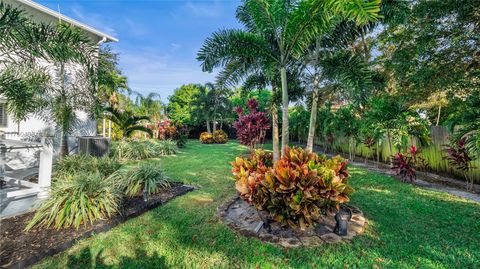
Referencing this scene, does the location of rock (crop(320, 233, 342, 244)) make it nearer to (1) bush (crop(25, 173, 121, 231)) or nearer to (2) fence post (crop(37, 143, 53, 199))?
(1) bush (crop(25, 173, 121, 231))

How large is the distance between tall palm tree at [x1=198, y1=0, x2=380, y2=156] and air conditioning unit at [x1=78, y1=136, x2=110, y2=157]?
5.72m

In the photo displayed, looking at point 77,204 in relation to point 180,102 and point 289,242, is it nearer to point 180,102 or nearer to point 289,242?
point 289,242

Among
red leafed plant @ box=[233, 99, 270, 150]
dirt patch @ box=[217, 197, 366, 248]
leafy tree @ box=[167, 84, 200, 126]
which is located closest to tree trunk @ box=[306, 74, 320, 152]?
dirt patch @ box=[217, 197, 366, 248]

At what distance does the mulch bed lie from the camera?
2.63 m

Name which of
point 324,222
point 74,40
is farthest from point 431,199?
point 74,40

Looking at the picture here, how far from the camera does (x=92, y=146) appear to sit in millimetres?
8305

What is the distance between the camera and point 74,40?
461 cm

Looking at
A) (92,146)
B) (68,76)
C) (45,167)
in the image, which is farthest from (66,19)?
(45,167)

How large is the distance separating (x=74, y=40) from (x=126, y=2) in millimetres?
4082

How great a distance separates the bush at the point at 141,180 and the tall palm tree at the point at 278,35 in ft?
9.21

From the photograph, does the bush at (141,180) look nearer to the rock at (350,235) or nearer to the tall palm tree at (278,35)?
the tall palm tree at (278,35)

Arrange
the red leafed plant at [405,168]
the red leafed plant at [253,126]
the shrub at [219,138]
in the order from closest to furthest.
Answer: the red leafed plant at [405,168], the red leafed plant at [253,126], the shrub at [219,138]

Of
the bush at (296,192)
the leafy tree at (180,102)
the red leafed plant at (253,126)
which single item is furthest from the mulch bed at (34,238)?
the leafy tree at (180,102)

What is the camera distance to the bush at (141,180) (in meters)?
4.94
